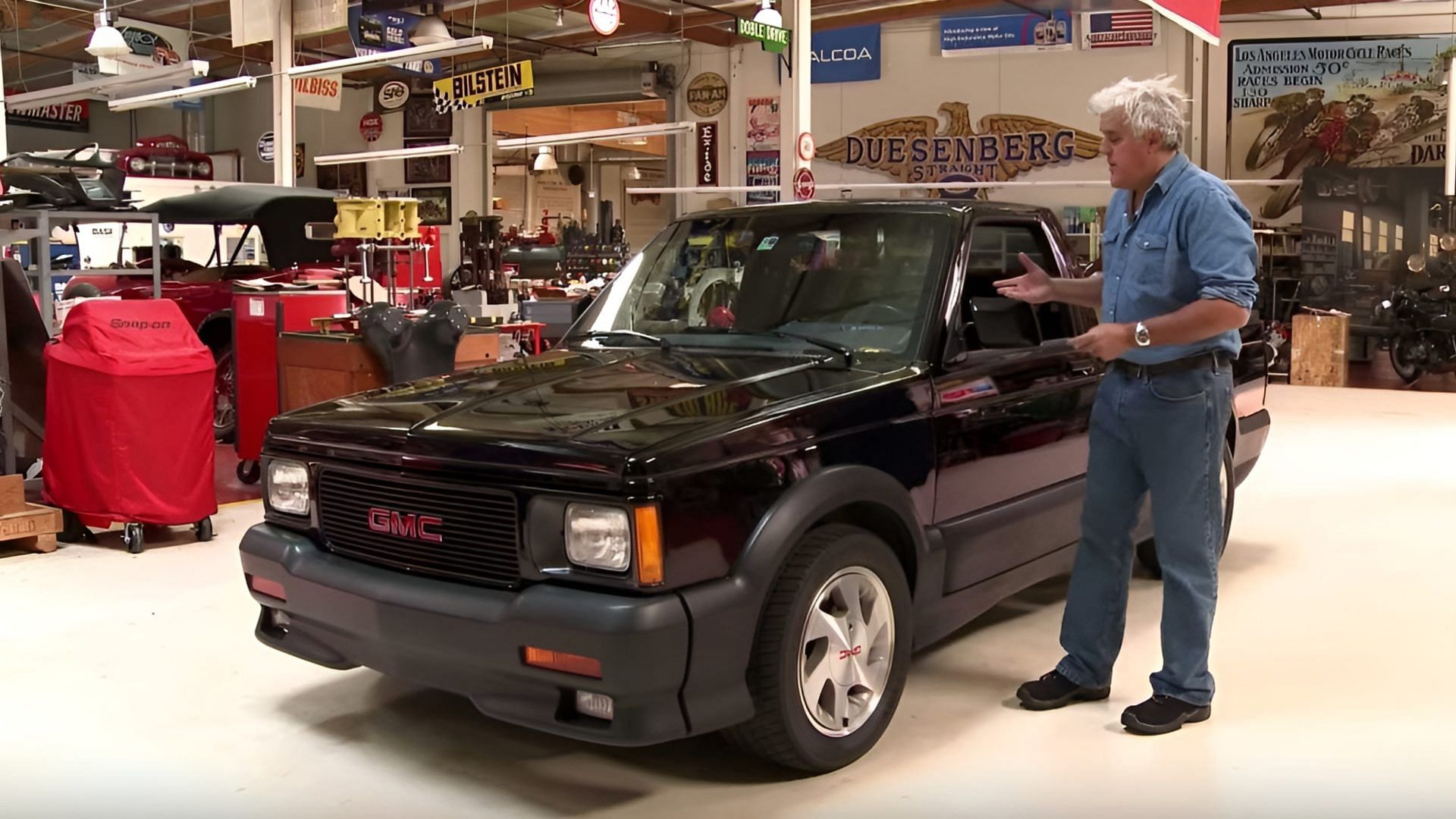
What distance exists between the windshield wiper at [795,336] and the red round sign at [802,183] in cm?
527

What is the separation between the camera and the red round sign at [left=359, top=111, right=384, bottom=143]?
21188mm

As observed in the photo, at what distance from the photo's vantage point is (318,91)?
14109 mm

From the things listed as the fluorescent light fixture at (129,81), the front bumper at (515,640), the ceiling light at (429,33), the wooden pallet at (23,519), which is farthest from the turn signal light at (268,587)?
the ceiling light at (429,33)

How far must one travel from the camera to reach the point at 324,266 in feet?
33.4

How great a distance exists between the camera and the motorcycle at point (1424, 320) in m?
12.6

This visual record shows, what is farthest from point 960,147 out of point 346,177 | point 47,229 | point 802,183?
point 47,229

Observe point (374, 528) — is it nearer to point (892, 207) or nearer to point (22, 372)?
point (892, 207)

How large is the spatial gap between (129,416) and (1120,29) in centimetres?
1327

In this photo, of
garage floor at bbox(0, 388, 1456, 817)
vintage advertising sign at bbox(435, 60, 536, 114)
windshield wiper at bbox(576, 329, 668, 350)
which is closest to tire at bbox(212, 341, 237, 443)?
garage floor at bbox(0, 388, 1456, 817)

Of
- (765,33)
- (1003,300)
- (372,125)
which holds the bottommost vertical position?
(1003,300)

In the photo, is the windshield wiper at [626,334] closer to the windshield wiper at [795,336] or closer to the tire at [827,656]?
the windshield wiper at [795,336]

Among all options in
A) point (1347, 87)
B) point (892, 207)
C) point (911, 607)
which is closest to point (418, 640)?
point (911, 607)

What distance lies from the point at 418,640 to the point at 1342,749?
2270mm

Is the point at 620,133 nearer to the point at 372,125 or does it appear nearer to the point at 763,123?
the point at 763,123
